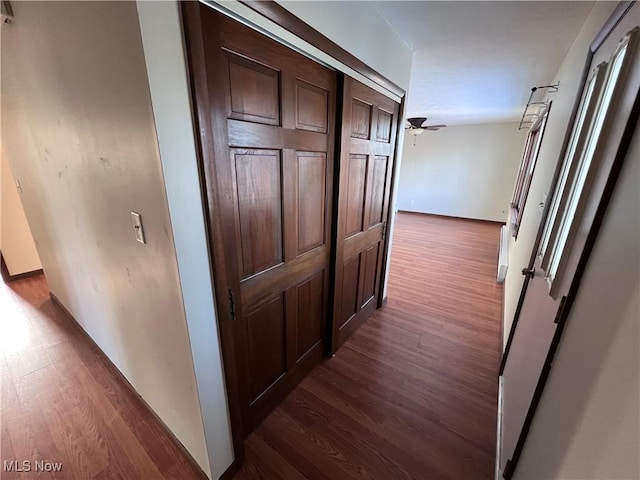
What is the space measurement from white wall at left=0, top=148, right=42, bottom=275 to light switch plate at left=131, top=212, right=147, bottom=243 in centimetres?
328

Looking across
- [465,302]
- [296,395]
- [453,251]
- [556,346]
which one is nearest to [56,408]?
[296,395]

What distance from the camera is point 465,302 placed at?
292 cm

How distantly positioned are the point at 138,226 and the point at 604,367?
1.45m

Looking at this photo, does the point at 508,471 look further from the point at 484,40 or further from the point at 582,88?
the point at 484,40

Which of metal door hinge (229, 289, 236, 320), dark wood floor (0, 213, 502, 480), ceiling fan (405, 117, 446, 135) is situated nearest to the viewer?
metal door hinge (229, 289, 236, 320)

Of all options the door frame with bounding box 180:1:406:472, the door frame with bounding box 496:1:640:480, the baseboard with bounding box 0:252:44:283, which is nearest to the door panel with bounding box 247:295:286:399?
the door frame with bounding box 180:1:406:472

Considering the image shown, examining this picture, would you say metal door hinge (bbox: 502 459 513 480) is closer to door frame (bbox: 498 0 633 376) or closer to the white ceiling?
door frame (bbox: 498 0 633 376)

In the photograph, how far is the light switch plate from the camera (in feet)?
3.19

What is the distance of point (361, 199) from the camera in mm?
1973

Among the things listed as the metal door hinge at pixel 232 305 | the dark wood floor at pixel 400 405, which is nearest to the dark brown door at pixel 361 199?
the dark wood floor at pixel 400 405

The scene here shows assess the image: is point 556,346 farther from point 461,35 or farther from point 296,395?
point 461,35

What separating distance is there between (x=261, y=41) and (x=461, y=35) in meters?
1.57

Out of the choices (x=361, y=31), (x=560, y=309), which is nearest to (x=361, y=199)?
(x=361, y=31)

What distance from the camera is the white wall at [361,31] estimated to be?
3.92 feet
